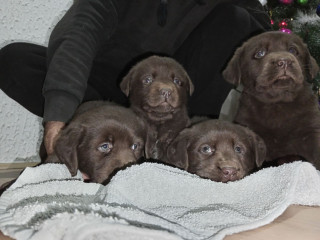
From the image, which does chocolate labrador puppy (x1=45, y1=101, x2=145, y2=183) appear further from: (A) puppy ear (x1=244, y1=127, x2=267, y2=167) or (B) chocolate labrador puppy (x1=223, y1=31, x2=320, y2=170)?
(B) chocolate labrador puppy (x1=223, y1=31, x2=320, y2=170)

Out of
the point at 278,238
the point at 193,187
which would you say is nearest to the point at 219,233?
the point at 278,238

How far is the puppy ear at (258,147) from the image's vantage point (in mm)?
2736

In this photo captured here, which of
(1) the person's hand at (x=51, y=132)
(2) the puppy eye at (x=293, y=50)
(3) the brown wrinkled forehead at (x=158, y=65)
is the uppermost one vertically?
(2) the puppy eye at (x=293, y=50)

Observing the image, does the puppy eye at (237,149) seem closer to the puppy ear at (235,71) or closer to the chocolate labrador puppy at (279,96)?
the chocolate labrador puppy at (279,96)

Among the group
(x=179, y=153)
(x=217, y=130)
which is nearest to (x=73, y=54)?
(x=179, y=153)

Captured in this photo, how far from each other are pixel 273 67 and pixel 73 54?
146 centimetres

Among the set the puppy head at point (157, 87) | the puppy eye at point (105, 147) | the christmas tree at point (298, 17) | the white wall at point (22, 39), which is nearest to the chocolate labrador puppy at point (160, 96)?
the puppy head at point (157, 87)

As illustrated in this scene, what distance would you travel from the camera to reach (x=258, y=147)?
2752 mm

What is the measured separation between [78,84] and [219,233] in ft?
6.22

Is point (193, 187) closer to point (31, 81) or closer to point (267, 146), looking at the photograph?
point (267, 146)

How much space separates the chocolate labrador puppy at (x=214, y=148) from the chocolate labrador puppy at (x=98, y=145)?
0.30 metres

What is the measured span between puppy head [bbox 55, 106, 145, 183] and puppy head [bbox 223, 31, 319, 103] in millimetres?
992

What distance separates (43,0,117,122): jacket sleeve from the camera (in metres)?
3.04

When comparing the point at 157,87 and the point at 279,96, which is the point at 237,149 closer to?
the point at 279,96
